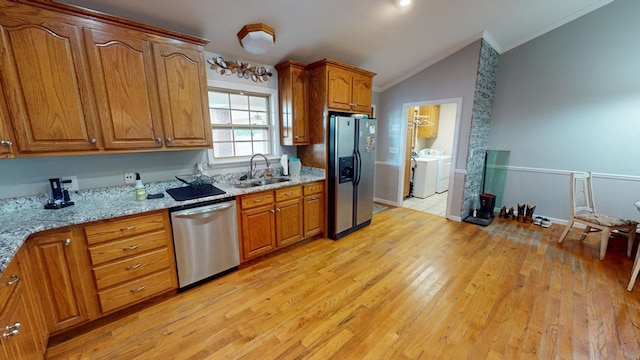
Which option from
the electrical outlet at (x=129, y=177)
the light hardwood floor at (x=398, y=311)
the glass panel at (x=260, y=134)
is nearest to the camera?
the light hardwood floor at (x=398, y=311)

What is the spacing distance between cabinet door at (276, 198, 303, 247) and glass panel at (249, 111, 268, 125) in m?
1.16

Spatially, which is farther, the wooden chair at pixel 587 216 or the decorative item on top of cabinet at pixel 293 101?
the decorative item on top of cabinet at pixel 293 101

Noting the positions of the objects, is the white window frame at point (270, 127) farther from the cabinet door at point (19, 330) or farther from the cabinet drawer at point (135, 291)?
the cabinet door at point (19, 330)

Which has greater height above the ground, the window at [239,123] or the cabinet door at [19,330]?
the window at [239,123]

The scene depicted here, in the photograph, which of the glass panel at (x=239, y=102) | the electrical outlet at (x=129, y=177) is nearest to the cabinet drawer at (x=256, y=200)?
the electrical outlet at (x=129, y=177)

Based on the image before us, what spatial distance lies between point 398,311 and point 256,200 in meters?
1.67

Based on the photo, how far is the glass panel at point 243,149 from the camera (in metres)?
3.08

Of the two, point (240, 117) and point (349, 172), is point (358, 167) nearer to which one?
point (349, 172)

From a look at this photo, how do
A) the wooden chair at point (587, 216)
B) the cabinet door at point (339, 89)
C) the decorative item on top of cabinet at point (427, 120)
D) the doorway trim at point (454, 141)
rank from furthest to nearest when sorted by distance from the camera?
the decorative item on top of cabinet at point (427, 120) < the doorway trim at point (454, 141) < the cabinet door at point (339, 89) < the wooden chair at point (587, 216)

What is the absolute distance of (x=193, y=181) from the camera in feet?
Result: 8.04

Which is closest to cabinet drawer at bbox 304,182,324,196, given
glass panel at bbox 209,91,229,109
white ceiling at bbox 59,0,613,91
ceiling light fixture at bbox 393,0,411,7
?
glass panel at bbox 209,91,229,109

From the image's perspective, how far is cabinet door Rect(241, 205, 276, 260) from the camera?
2.54 meters

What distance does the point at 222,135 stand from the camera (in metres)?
2.93

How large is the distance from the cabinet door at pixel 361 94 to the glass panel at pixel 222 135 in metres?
1.66
